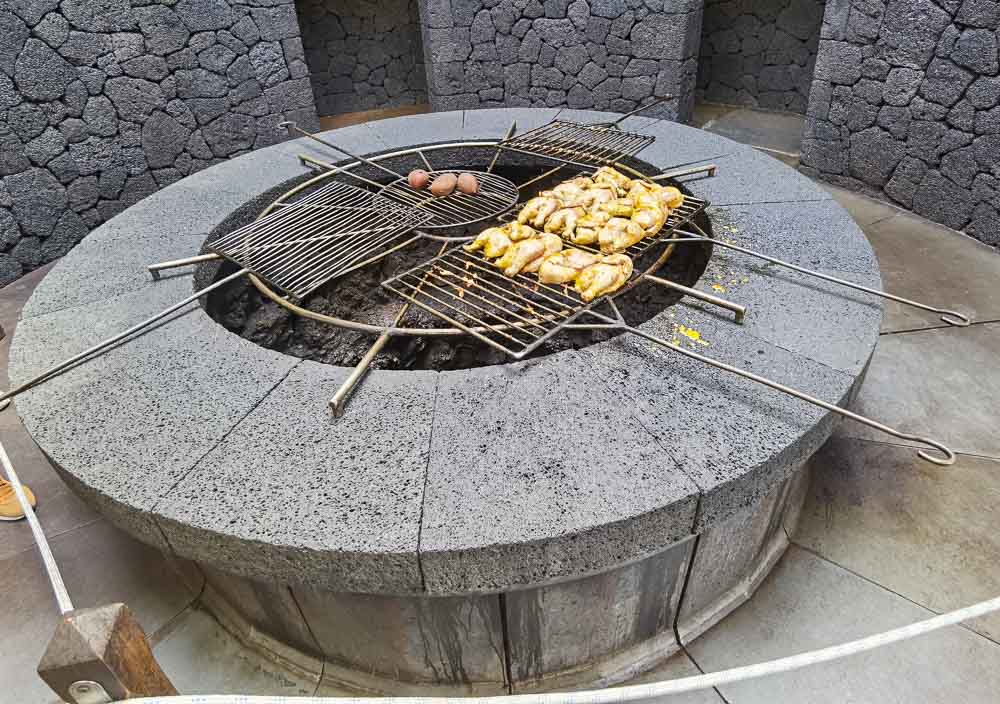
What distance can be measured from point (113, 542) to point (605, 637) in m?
2.21

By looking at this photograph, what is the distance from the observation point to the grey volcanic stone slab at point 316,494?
159cm

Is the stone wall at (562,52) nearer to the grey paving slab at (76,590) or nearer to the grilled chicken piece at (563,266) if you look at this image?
the grilled chicken piece at (563,266)

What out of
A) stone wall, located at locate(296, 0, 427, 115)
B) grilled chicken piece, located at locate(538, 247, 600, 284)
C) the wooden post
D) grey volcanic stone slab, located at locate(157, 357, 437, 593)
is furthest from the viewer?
stone wall, located at locate(296, 0, 427, 115)

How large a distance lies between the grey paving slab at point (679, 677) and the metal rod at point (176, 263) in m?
2.53

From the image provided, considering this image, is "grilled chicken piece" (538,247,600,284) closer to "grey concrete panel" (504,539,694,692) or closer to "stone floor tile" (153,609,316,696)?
"grey concrete panel" (504,539,694,692)

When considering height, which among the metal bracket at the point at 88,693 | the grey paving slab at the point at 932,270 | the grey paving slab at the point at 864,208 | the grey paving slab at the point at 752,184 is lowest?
the grey paving slab at the point at 932,270

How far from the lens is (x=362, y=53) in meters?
8.41

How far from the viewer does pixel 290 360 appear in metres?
2.20

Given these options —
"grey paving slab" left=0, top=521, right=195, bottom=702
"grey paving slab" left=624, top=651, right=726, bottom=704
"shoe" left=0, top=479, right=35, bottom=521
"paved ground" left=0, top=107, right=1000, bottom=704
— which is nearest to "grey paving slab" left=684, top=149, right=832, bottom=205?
"paved ground" left=0, top=107, right=1000, bottom=704

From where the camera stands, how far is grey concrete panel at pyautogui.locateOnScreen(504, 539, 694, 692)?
6.31 ft

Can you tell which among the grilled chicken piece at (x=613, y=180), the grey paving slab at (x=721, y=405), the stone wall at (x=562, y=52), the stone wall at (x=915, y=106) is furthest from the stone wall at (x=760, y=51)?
the grey paving slab at (x=721, y=405)

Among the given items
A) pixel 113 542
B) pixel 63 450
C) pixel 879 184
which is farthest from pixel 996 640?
pixel 879 184

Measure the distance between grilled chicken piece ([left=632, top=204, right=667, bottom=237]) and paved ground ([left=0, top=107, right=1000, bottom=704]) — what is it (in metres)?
1.37

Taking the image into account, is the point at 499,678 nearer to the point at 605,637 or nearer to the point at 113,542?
the point at 605,637
